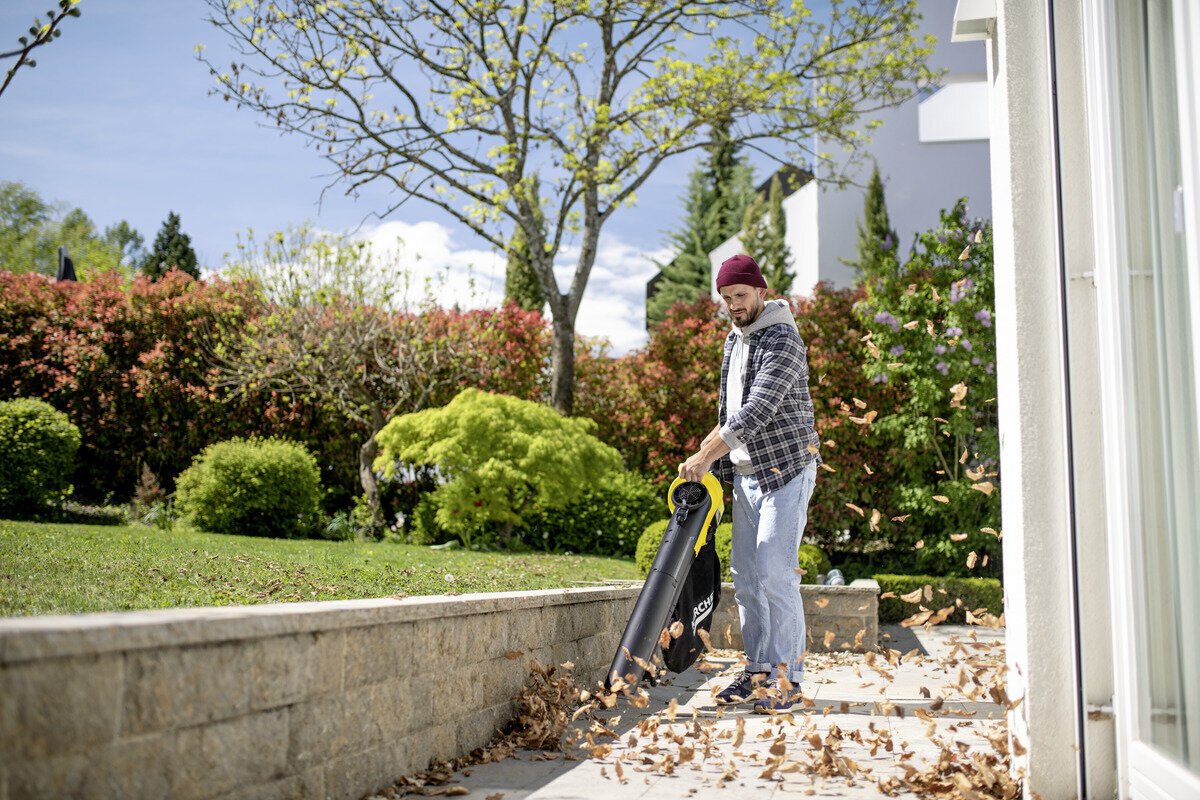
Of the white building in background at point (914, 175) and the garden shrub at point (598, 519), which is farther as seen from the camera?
the white building in background at point (914, 175)

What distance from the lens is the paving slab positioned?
2.52m

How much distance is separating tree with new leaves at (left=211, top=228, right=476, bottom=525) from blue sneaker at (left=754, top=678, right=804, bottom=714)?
266 inches

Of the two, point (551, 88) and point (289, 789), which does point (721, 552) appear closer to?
point (289, 789)

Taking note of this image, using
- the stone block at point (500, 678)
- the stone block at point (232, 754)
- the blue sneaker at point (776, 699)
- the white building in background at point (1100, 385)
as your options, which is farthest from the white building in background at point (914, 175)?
the stone block at point (232, 754)

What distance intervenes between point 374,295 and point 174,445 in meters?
3.12

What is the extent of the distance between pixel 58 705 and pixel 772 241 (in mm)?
24178

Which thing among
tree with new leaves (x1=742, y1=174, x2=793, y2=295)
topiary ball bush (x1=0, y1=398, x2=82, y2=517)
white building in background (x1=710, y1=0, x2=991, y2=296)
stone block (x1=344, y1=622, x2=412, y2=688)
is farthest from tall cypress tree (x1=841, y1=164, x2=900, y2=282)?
stone block (x1=344, y1=622, x2=412, y2=688)

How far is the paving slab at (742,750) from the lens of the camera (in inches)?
99.0

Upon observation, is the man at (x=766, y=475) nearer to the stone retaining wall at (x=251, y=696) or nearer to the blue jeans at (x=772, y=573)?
the blue jeans at (x=772, y=573)

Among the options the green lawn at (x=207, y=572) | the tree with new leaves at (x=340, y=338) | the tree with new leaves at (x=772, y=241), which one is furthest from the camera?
the tree with new leaves at (x=772, y=241)

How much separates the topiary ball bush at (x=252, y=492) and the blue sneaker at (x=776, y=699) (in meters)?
6.27

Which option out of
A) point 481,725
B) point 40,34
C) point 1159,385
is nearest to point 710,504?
point 481,725

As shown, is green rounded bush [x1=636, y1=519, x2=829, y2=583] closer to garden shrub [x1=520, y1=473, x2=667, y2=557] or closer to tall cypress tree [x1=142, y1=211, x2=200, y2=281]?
garden shrub [x1=520, y1=473, x2=667, y2=557]

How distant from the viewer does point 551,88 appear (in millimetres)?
10234
